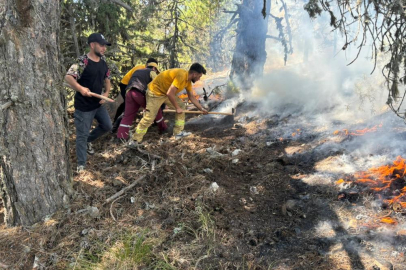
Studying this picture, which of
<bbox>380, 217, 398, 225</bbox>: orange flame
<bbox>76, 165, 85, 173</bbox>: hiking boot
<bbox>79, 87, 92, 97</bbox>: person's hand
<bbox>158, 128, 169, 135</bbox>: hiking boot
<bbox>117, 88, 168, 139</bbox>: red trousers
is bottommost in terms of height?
<bbox>158, 128, 169, 135</bbox>: hiking boot

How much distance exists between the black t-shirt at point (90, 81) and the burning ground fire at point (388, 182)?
3.42m

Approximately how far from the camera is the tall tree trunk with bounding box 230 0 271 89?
30.4 feet

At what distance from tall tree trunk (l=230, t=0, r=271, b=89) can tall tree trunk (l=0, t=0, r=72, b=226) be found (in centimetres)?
726

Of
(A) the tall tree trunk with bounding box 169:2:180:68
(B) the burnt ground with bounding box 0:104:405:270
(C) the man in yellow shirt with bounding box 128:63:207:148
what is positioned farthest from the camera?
(A) the tall tree trunk with bounding box 169:2:180:68

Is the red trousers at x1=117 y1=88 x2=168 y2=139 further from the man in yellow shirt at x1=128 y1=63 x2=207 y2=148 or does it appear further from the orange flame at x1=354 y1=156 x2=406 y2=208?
the orange flame at x1=354 y1=156 x2=406 y2=208

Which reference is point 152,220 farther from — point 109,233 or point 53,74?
point 53,74

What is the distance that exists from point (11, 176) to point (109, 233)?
104 centimetres

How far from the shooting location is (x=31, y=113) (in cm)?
275

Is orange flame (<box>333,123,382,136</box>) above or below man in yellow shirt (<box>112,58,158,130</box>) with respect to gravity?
below

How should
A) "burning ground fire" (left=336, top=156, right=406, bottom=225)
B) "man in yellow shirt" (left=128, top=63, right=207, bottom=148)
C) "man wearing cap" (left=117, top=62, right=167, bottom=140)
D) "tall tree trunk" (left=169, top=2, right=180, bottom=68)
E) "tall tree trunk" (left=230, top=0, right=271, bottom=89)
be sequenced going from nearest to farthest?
"burning ground fire" (left=336, top=156, right=406, bottom=225)
"man in yellow shirt" (left=128, top=63, right=207, bottom=148)
"man wearing cap" (left=117, top=62, right=167, bottom=140)
"tall tree trunk" (left=230, top=0, right=271, bottom=89)
"tall tree trunk" (left=169, top=2, right=180, bottom=68)

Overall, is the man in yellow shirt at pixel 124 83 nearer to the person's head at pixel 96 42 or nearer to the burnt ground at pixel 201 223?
the burnt ground at pixel 201 223

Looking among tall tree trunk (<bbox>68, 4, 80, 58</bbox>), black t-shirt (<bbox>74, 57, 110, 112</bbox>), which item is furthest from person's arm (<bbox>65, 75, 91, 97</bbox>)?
tall tree trunk (<bbox>68, 4, 80, 58</bbox>)

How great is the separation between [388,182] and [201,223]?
7.15 ft

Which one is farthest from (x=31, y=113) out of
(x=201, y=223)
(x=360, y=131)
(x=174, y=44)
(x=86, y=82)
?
(x=174, y=44)
